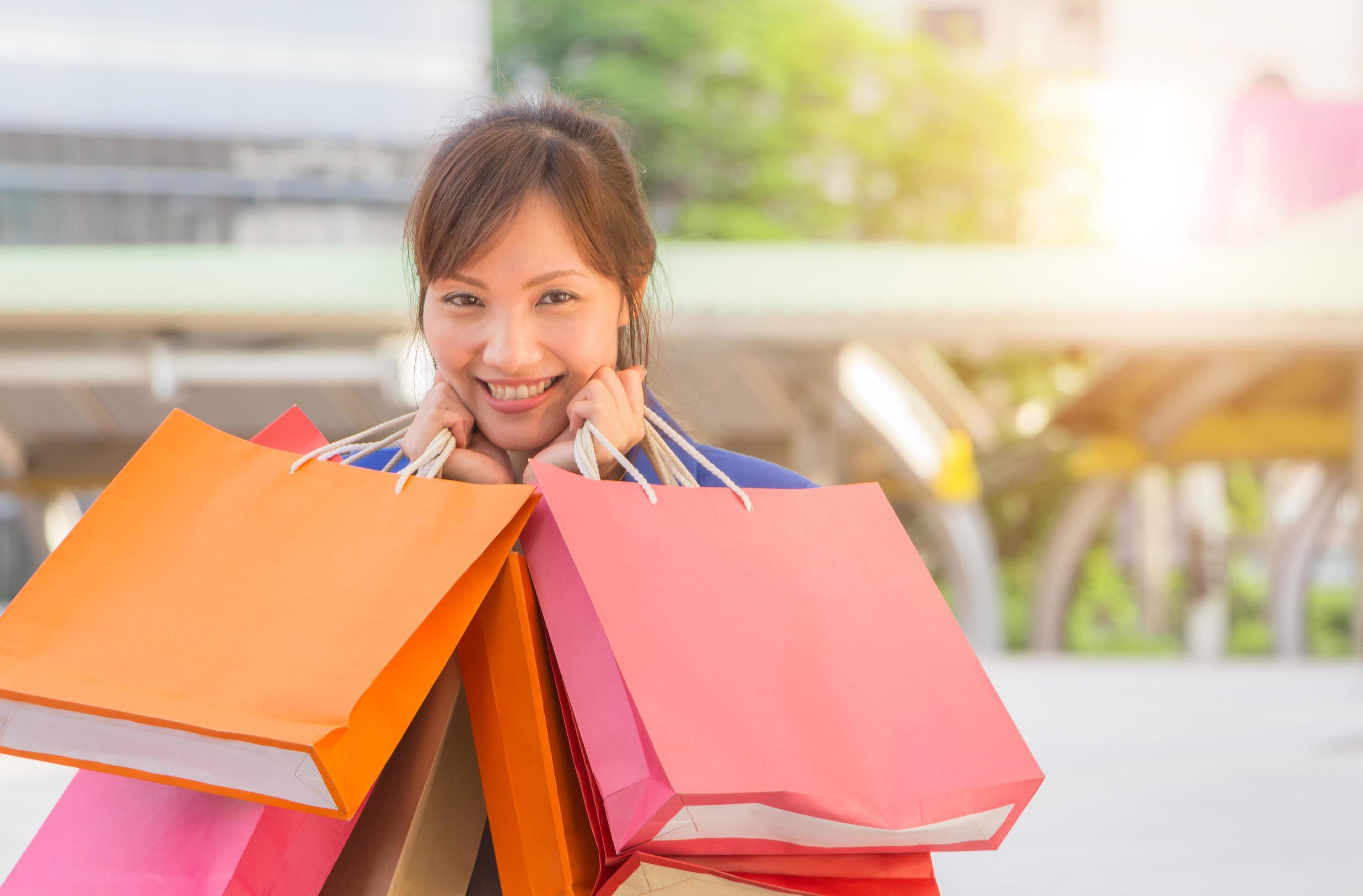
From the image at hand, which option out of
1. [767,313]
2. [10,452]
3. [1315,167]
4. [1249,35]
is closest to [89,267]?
[767,313]

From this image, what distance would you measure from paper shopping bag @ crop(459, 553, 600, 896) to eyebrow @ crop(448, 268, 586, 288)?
37 cm

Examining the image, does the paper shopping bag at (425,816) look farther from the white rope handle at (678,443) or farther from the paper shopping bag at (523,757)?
the white rope handle at (678,443)

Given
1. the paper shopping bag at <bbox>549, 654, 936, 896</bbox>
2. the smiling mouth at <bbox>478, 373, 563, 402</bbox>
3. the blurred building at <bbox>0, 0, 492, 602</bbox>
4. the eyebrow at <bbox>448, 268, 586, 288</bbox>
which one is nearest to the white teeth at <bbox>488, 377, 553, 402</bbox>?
the smiling mouth at <bbox>478, 373, 563, 402</bbox>

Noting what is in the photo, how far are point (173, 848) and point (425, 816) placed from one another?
0.19 metres

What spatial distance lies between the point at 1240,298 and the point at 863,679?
321 inches

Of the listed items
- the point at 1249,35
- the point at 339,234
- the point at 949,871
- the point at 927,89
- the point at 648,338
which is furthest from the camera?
the point at 1249,35

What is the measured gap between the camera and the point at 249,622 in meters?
0.94

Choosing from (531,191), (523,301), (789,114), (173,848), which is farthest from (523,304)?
(789,114)

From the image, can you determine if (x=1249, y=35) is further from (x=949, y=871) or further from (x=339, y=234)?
A: (x=949, y=871)

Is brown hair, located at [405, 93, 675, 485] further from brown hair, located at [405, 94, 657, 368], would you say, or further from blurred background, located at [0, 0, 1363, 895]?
blurred background, located at [0, 0, 1363, 895]

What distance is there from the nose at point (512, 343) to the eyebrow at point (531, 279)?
30 mm

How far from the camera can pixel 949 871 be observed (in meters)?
3.77

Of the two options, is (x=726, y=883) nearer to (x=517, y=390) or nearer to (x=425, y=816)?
(x=425, y=816)

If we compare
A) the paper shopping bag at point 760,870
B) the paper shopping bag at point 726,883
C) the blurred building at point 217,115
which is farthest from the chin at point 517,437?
the blurred building at point 217,115
